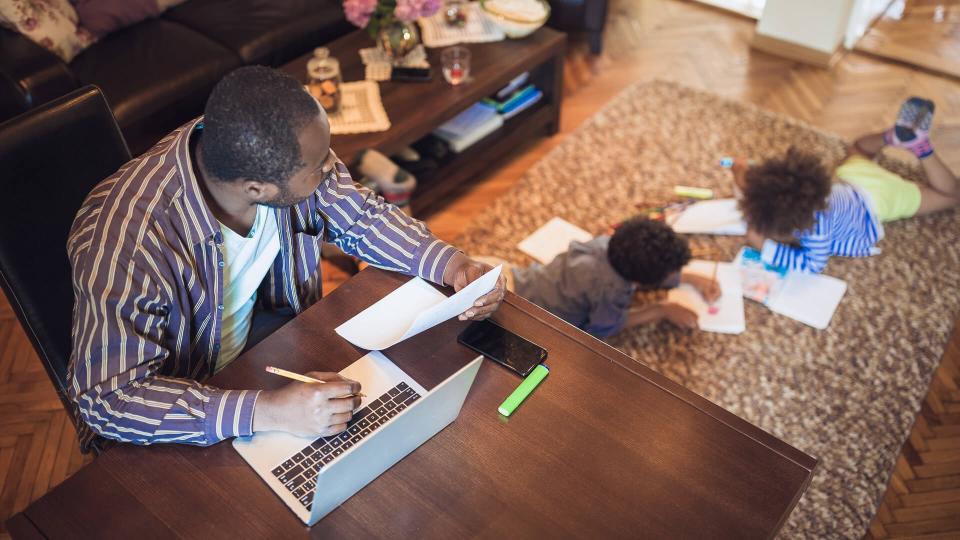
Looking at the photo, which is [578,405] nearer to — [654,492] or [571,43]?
[654,492]

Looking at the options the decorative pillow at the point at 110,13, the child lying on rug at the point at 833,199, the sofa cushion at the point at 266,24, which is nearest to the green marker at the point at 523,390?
the child lying on rug at the point at 833,199

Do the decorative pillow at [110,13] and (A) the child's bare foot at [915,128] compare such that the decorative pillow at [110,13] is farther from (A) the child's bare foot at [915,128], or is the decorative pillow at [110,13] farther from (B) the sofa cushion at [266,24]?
(A) the child's bare foot at [915,128]

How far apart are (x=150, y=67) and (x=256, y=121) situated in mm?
1718

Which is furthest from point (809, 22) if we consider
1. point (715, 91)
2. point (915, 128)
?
point (915, 128)

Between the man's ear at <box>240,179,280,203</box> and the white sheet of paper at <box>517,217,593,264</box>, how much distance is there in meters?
1.37

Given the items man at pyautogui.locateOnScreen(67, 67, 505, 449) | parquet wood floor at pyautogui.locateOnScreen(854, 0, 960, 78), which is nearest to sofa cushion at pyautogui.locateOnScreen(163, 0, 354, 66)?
man at pyautogui.locateOnScreen(67, 67, 505, 449)

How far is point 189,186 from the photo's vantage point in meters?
1.28

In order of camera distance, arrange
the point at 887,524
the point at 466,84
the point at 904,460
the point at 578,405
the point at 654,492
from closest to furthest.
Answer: the point at 654,492 < the point at 578,405 < the point at 887,524 < the point at 904,460 < the point at 466,84

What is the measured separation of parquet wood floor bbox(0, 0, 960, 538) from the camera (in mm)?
1957

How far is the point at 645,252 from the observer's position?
2043mm

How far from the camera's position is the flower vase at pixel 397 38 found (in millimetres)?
2557

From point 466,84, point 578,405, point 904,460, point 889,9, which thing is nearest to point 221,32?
point 466,84

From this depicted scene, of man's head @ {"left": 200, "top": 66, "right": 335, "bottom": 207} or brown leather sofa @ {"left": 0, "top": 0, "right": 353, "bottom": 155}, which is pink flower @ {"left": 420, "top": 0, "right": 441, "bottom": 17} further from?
man's head @ {"left": 200, "top": 66, "right": 335, "bottom": 207}

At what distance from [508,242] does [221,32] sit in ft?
4.38
